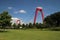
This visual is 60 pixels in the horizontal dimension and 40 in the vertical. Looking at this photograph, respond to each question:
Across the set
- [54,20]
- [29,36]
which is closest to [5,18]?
[29,36]

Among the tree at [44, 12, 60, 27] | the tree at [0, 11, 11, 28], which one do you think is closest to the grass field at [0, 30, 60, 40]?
the tree at [0, 11, 11, 28]

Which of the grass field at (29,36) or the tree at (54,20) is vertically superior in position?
the tree at (54,20)

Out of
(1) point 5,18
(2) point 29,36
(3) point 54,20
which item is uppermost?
(3) point 54,20

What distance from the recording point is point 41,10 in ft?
415

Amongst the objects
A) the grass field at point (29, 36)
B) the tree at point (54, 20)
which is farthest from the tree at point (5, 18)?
the tree at point (54, 20)

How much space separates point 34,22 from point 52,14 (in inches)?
568

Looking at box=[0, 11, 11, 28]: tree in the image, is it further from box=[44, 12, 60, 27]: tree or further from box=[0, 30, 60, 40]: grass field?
box=[44, 12, 60, 27]: tree

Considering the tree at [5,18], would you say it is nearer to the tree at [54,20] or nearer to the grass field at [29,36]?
the grass field at [29,36]

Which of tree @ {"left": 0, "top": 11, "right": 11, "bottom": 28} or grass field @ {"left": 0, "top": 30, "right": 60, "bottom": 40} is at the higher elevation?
tree @ {"left": 0, "top": 11, "right": 11, "bottom": 28}

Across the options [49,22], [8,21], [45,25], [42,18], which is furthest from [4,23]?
[42,18]

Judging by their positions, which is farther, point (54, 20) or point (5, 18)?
point (54, 20)

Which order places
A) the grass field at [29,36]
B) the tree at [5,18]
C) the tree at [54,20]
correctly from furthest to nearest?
the tree at [54,20]
the tree at [5,18]
the grass field at [29,36]

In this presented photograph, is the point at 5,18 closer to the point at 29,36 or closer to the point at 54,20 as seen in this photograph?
the point at 29,36

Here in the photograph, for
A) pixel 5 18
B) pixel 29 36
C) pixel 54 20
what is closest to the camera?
pixel 29 36
